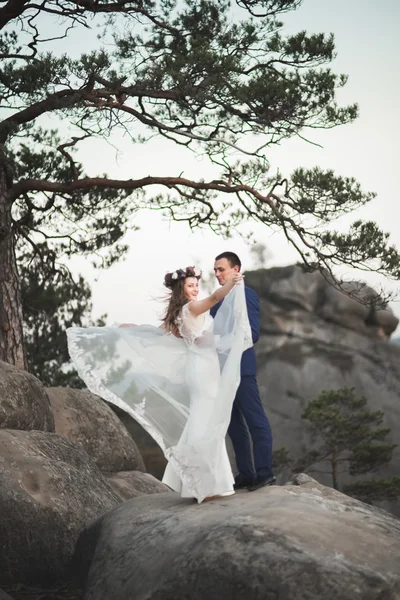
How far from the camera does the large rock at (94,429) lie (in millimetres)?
10969

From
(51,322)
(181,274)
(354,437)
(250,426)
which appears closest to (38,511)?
(250,426)

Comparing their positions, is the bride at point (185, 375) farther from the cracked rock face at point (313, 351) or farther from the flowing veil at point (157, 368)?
the cracked rock face at point (313, 351)

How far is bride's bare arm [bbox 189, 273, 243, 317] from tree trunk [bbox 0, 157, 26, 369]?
21.3 feet

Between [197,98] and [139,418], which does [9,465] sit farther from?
[197,98]

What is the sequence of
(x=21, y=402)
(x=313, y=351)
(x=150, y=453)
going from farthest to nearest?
1. (x=313, y=351)
2. (x=150, y=453)
3. (x=21, y=402)

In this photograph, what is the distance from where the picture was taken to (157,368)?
6164mm

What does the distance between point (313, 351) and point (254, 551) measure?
18857 millimetres

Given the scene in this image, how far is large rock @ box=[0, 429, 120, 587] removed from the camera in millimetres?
6832

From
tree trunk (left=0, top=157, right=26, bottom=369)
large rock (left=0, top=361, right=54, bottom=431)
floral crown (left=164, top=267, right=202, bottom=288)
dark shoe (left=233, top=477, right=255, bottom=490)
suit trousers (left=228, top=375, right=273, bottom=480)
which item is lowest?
dark shoe (left=233, top=477, right=255, bottom=490)

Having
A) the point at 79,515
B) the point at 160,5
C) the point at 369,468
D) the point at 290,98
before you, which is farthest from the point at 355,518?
the point at 369,468

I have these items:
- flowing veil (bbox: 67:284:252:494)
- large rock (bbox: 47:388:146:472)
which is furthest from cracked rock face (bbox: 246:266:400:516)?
flowing veil (bbox: 67:284:252:494)

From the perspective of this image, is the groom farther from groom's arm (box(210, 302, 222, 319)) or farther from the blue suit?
groom's arm (box(210, 302, 222, 319))

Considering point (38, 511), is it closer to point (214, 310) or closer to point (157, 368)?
point (157, 368)

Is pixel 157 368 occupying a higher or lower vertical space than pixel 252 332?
lower
